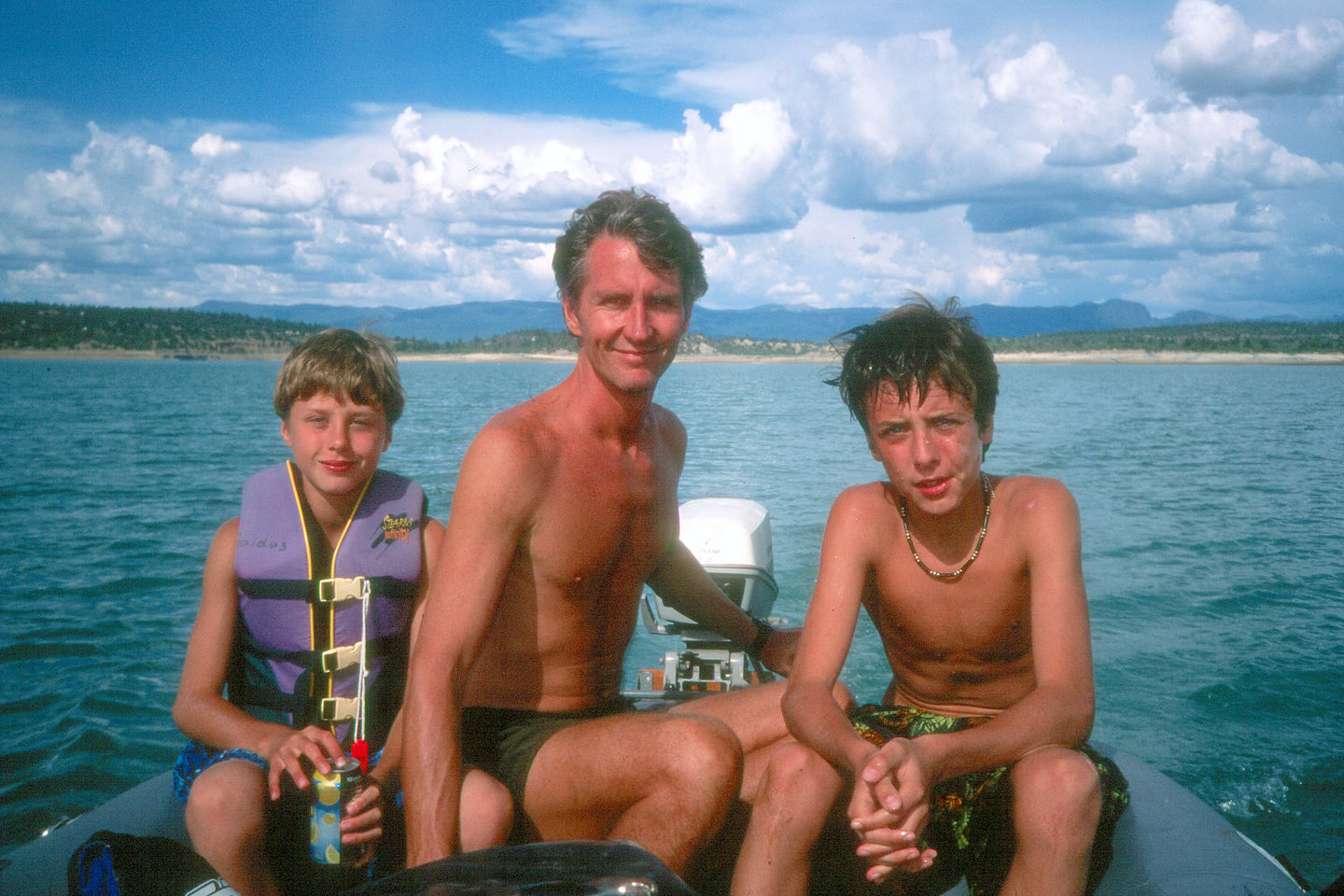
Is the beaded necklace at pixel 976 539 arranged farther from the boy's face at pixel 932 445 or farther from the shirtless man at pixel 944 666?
the boy's face at pixel 932 445

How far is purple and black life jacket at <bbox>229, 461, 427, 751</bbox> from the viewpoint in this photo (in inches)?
103

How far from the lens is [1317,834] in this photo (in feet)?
15.7

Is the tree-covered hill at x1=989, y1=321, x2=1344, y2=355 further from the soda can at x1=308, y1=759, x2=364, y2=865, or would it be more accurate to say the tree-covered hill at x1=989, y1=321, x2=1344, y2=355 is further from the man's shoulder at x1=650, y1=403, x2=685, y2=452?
the soda can at x1=308, y1=759, x2=364, y2=865

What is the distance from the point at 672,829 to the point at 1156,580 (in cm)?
950

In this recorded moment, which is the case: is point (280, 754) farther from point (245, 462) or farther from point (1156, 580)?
point (245, 462)

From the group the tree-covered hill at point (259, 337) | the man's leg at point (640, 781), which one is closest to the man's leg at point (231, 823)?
the man's leg at point (640, 781)

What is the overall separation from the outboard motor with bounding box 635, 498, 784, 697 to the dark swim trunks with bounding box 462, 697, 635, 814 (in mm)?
1035

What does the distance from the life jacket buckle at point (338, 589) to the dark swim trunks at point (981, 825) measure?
1437mm

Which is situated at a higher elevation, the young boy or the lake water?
the young boy

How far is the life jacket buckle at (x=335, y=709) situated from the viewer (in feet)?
8.53

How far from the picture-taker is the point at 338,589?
8.60ft

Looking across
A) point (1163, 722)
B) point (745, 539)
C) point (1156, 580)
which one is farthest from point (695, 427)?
point (745, 539)

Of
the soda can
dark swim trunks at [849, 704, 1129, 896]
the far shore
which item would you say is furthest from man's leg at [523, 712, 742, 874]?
the far shore

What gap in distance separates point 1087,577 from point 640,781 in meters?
9.18
